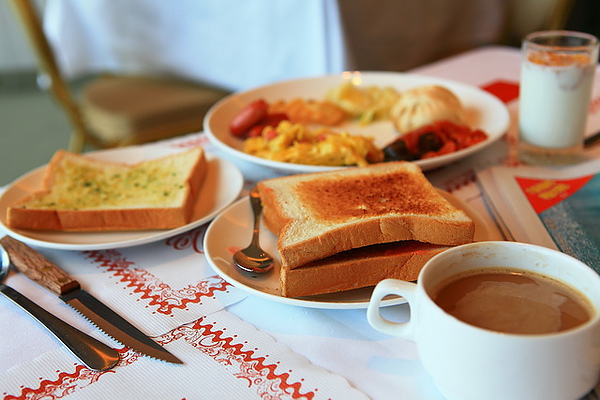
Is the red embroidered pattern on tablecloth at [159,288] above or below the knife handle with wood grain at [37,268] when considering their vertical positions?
below

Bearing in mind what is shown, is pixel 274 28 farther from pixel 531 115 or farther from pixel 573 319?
pixel 573 319

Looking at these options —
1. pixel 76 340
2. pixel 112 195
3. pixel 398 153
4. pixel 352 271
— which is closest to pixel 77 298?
pixel 76 340

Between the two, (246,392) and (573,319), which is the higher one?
(573,319)

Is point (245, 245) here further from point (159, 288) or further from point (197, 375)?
point (197, 375)

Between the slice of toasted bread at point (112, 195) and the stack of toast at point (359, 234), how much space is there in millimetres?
247

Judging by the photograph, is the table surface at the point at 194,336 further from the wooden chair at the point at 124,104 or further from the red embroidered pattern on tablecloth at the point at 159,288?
the wooden chair at the point at 124,104

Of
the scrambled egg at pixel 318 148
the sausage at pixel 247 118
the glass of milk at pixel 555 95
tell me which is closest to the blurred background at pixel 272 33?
the sausage at pixel 247 118

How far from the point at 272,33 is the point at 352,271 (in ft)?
6.60

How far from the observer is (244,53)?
290 cm

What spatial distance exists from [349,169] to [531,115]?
487mm

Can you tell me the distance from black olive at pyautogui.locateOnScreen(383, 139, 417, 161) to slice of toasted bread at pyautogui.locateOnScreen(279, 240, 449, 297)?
43 centimetres

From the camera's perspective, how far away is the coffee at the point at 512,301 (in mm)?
706

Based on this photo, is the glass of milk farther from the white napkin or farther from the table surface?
the white napkin

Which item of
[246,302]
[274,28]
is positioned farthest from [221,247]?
[274,28]
